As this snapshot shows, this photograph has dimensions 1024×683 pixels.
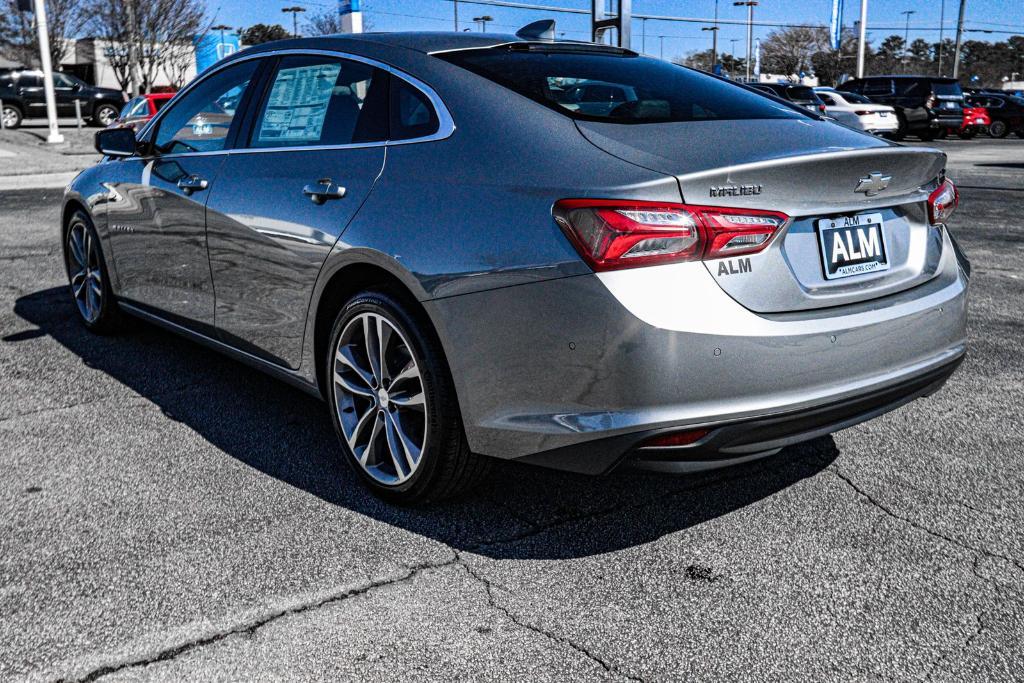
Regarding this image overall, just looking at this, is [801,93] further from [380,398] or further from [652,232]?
[652,232]

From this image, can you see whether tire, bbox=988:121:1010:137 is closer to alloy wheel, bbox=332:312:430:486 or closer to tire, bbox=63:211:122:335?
tire, bbox=63:211:122:335

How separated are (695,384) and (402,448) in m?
1.12

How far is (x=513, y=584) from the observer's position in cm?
282

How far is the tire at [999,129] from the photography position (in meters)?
33.2

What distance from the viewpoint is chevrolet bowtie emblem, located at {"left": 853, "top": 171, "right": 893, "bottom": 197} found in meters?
2.84

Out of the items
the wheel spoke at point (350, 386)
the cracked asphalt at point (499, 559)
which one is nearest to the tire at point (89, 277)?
the cracked asphalt at point (499, 559)

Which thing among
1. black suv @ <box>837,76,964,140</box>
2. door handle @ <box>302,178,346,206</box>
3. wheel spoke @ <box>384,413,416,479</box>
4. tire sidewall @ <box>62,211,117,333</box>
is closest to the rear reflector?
wheel spoke @ <box>384,413,416,479</box>

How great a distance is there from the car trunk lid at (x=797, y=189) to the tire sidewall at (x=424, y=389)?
31.8 inches

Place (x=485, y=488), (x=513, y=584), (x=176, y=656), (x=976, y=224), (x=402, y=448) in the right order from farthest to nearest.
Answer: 1. (x=976, y=224)
2. (x=485, y=488)
3. (x=402, y=448)
4. (x=513, y=584)
5. (x=176, y=656)

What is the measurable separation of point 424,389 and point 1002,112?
35.0m

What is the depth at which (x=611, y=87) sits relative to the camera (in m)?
3.28

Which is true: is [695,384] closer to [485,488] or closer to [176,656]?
[485,488]

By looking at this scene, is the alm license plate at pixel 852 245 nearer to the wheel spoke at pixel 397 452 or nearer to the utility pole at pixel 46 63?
the wheel spoke at pixel 397 452

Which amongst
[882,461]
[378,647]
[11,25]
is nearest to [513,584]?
[378,647]
